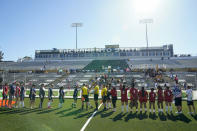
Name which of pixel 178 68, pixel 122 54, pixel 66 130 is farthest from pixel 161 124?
pixel 122 54

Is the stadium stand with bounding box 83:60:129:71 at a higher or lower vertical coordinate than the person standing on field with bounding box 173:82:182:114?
higher

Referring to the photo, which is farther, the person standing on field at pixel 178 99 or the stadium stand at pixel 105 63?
the stadium stand at pixel 105 63

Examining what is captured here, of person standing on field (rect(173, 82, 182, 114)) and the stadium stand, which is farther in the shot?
the stadium stand

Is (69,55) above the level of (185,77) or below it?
above

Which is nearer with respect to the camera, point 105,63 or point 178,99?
point 178,99

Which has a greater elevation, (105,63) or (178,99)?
(105,63)

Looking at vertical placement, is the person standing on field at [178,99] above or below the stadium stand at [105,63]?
below

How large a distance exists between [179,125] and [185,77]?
27.1 metres

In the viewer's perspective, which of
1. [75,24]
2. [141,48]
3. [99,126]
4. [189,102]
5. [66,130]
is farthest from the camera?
[141,48]

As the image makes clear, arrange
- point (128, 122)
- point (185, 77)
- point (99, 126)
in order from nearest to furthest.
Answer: point (99, 126), point (128, 122), point (185, 77)

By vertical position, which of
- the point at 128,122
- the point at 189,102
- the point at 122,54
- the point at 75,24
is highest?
the point at 75,24

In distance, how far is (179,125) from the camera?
7.23 metres

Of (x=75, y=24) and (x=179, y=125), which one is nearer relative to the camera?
(x=179, y=125)

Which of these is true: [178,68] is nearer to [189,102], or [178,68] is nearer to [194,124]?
[189,102]
